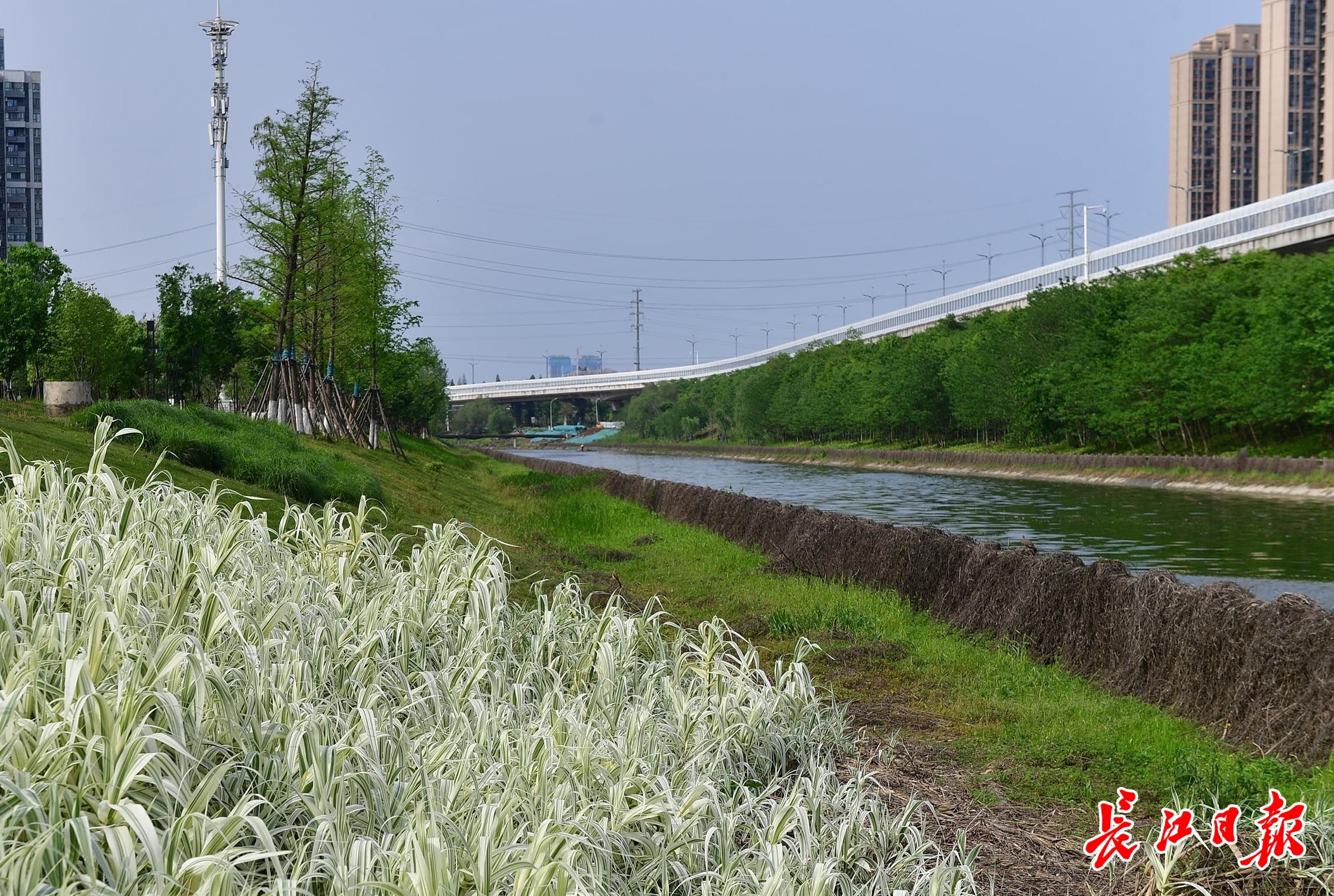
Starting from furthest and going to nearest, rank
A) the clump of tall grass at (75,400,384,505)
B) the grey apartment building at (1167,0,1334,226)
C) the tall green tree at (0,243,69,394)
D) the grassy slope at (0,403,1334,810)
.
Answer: the grey apartment building at (1167,0,1334,226) < the tall green tree at (0,243,69,394) < the clump of tall grass at (75,400,384,505) < the grassy slope at (0,403,1334,810)

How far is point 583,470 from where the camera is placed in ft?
119

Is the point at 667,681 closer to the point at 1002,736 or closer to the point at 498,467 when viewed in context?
the point at 1002,736

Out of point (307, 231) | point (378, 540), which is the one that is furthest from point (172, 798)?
point (307, 231)

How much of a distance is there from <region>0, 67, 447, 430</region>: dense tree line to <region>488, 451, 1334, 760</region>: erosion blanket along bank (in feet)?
58.8

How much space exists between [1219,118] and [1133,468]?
361 ft

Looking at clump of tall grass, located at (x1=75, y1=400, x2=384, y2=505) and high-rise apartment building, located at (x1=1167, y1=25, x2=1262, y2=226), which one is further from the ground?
high-rise apartment building, located at (x1=1167, y1=25, x2=1262, y2=226)

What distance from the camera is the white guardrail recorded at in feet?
170

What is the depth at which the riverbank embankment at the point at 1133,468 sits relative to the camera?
30453 millimetres

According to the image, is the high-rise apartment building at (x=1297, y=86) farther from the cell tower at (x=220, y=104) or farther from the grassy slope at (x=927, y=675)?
the grassy slope at (x=927, y=675)

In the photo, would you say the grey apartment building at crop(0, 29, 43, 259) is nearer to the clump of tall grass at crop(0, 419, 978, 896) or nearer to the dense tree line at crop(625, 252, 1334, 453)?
the dense tree line at crop(625, 252, 1334, 453)

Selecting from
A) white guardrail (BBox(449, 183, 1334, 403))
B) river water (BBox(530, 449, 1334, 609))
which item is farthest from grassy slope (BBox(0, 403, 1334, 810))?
white guardrail (BBox(449, 183, 1334, 403))

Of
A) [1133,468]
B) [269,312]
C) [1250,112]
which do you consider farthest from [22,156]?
[1250,112]

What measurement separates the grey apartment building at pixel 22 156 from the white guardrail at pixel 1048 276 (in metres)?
48.4

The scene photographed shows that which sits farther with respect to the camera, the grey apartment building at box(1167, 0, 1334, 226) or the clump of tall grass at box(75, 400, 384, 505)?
the grey apartment building at box(1167, 0, 1334, 226)
